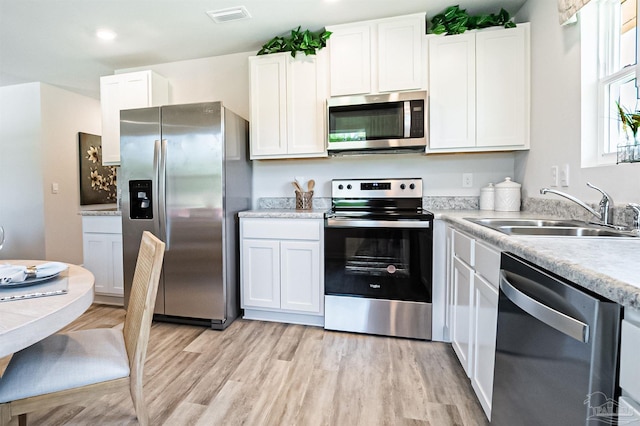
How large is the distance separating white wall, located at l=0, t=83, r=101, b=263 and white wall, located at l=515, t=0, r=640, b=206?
532 centimetres

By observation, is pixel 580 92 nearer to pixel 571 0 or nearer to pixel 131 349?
pixel 571 0

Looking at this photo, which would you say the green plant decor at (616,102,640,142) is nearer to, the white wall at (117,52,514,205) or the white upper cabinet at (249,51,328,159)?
the white wall at (117,52,514,205)

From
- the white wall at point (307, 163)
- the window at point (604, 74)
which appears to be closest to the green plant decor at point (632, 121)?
the window at point (604, 74)

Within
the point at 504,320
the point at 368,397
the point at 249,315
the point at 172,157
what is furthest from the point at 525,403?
the point at 172,157

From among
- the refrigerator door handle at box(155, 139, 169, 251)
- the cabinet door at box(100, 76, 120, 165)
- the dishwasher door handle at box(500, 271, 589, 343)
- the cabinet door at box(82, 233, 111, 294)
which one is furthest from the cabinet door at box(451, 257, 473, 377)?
the cabinet door at box(100, 76, 120, 165)

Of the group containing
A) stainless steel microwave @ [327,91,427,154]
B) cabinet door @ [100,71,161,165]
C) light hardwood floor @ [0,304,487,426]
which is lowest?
light hardwood floor @ [0,304,487,426]

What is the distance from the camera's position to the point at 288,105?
8.50 feet

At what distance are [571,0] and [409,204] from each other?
5.12ft

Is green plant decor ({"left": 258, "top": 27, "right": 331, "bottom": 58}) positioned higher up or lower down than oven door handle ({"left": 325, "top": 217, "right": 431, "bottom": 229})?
higher up

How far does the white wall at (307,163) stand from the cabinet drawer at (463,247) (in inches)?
34.7

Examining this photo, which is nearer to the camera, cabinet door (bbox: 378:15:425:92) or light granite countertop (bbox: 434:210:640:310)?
light granite countertop (bbox: 434:210:640:310)

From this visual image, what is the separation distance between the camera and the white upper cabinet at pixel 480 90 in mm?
2215

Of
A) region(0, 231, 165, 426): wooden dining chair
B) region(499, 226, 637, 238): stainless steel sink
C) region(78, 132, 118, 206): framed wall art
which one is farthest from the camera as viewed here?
region(78, 132, 118, 206): framed wall art

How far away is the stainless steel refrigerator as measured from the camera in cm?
236
